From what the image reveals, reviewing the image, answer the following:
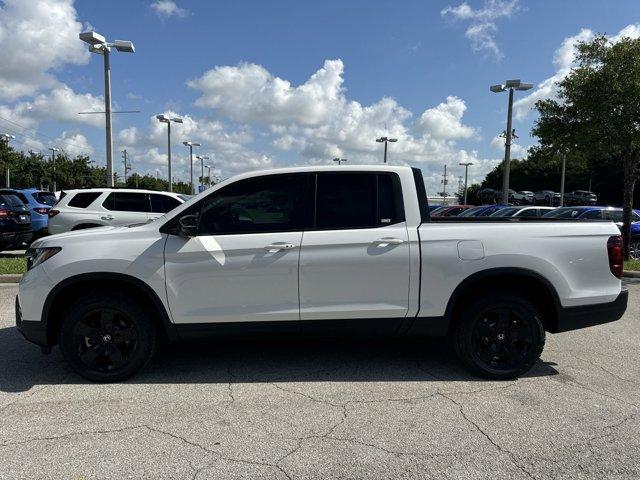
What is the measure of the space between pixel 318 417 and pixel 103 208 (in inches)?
365

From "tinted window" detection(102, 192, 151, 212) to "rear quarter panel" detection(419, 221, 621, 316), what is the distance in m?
8.77

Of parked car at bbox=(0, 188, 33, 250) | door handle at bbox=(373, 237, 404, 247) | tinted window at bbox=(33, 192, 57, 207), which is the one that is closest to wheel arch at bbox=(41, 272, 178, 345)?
door handle at bbox=(373, 237, 404, 247)

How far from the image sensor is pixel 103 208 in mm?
11211

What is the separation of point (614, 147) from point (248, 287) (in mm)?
10967

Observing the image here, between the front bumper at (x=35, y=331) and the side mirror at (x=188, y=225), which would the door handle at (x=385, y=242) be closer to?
the side mirror at (x=188, y=225)

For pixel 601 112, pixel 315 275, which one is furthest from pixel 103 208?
pixel 601 112

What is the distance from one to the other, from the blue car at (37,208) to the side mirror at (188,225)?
1034 cm

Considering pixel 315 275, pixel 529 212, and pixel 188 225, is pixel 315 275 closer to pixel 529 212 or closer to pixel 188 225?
pixel 188 225

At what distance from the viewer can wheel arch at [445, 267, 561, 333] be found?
13.6ft

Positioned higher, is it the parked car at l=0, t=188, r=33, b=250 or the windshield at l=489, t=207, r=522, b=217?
the windshield at l=489, t=207, r=522, b=217

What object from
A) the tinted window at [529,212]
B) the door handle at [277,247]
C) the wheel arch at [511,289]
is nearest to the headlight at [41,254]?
the door handle at [277,247]

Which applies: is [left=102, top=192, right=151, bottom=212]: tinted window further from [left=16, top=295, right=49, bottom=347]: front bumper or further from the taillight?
the taillight

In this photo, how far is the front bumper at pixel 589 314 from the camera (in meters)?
4.29

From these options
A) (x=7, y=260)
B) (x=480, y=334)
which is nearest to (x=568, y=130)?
(x=480, y=334)
